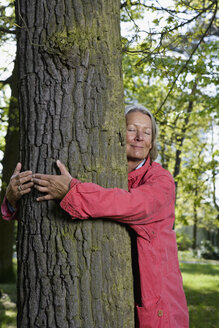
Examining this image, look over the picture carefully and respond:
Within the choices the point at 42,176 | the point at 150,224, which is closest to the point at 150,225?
the point at 150,224

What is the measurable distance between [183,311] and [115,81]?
5.45 ft

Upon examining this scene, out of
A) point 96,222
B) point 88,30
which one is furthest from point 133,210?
point 88,30

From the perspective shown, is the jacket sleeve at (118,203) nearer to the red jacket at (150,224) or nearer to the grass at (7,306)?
the red jacket at (150,224)

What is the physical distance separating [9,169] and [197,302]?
18.6ft

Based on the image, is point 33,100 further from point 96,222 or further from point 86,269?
point 86,269

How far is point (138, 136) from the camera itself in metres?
2.80

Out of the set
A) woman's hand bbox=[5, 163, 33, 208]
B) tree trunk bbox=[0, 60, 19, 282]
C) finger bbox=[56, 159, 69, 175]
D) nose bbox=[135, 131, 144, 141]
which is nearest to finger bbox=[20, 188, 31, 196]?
woman's hand bbox=[5, 163, 33, 208]

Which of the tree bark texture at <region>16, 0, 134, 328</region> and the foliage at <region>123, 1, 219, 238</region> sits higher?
the foliage at <region>123, 1, 219, 238</region>

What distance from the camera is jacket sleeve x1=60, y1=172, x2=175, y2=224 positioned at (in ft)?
6.60

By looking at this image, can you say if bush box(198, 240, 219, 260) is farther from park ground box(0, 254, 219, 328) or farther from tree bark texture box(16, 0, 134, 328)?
tree bark texture box(16, 0, 134, 328)

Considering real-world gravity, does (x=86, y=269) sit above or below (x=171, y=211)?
below

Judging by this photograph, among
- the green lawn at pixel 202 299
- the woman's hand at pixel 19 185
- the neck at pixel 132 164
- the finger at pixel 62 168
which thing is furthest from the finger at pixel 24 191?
the green lawn at pixel 202 299

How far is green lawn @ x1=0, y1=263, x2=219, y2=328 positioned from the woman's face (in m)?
5.03

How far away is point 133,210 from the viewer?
2.12m
